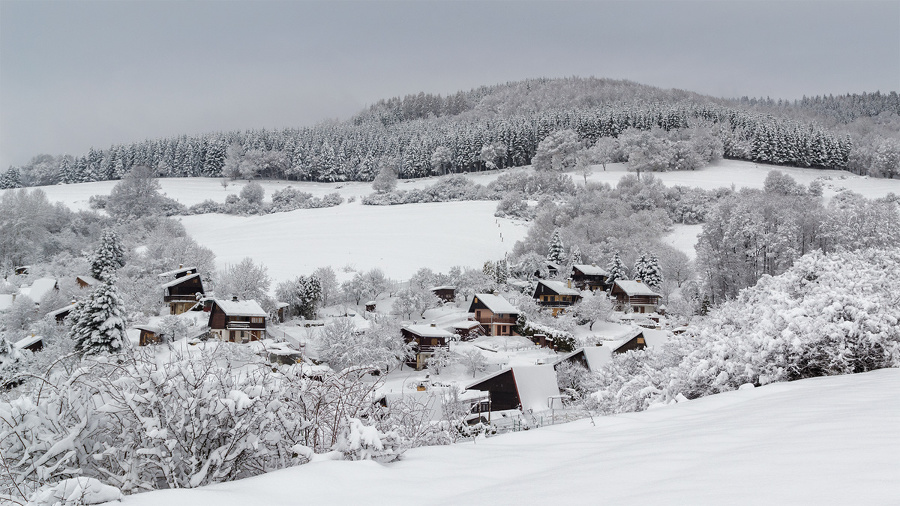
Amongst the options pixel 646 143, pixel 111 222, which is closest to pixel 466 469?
pixel 111 222

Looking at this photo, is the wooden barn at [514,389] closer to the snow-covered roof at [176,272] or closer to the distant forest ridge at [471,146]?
the snow-covered roof at [176,272]

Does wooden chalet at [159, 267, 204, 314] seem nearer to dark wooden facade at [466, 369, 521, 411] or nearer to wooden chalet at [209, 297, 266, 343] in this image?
wooden chalet at [209, 297, 266, 343]

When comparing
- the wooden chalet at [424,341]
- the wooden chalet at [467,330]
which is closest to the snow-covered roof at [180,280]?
the wooden chalet at [424,341]

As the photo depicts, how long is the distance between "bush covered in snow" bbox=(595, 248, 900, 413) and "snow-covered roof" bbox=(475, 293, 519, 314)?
33.3m

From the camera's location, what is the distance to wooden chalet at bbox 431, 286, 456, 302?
50.3 m

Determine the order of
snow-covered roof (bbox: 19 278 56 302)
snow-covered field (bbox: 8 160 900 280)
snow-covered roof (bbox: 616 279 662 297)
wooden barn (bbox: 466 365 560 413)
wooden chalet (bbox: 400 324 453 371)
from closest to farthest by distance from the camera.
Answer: wooden barn (bbox: 466 365 560 413), wooden chalet (bbox: 400 324 453 371), snow-covered roof (bbox: 19 278 56 302), snow-covered roof (bbox: 616 279 662 297), snow-covered field (bbox: 8 160 900 280)

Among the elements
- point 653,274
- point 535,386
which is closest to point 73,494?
point 535,386

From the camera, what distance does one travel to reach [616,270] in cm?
5544

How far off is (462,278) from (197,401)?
48.1 metres

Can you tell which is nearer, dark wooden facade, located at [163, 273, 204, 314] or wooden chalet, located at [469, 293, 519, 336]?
dark wooden facade, located at [163, 273, 204, 314]

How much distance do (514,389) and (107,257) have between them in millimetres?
41329

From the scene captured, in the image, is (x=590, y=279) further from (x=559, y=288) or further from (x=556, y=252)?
(x=559, y=288)

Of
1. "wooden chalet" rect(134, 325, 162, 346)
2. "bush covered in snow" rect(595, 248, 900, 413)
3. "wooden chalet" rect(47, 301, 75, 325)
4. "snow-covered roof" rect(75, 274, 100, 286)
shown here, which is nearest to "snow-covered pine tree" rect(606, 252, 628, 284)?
"wooden chalet" rect(134, 325, 162, 346)

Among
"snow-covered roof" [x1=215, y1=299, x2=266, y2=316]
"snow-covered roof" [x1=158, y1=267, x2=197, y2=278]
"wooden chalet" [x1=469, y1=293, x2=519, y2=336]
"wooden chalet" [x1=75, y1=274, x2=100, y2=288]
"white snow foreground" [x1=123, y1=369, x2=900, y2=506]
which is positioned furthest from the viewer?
"snow-covered roof" [x1=158, y1=267, x2=197, y2=278]
